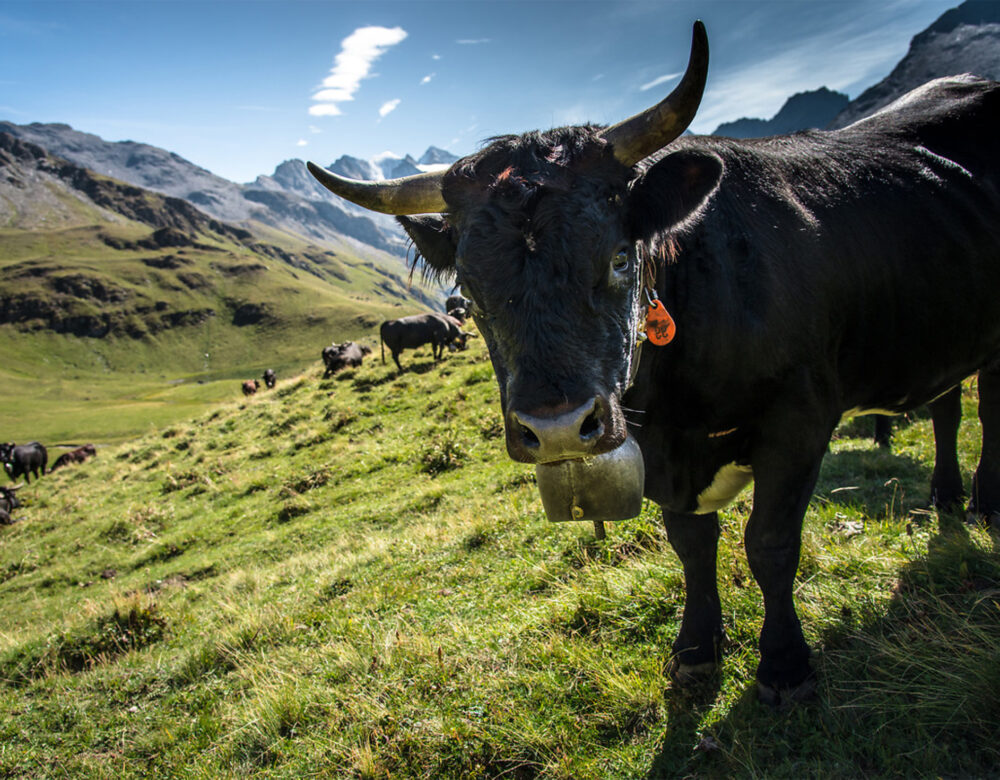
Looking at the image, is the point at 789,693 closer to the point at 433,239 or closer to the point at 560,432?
the point at 560,432

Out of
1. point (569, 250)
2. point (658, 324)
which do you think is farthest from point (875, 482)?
point (569, 250)

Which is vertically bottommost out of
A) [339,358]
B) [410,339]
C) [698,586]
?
[698,586]

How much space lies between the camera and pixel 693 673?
367 centimetres

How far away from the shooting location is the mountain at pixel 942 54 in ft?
500

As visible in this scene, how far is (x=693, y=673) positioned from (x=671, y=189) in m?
3.03

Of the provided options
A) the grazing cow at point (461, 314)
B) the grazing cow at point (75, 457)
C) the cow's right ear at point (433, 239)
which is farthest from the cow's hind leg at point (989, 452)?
the grazing cow at point (75, 457)

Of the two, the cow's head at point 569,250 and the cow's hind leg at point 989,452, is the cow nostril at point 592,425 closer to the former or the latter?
the cow's head at point 569,250

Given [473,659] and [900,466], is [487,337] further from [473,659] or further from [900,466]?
[900,466]

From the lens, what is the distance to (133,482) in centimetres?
2095

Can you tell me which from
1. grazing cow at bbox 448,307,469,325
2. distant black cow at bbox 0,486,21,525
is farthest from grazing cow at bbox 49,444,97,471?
grazing cow at bbox 448,307,469,325

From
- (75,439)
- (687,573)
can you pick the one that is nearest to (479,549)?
(687,573)

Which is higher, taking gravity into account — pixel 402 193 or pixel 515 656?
pixel 402 193

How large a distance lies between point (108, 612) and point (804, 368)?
9118 millimetres

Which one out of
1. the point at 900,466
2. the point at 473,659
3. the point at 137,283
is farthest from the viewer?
the point at 137,283
